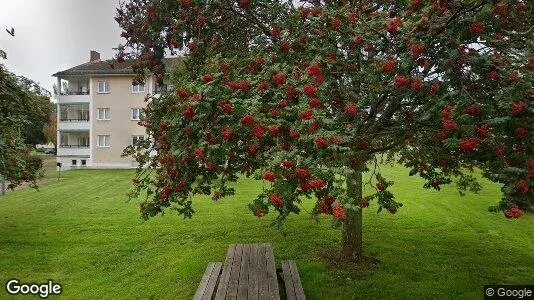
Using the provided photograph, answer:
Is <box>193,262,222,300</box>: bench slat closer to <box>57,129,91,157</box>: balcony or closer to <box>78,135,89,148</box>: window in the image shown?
<box>57,129,91,157</box>: balcony

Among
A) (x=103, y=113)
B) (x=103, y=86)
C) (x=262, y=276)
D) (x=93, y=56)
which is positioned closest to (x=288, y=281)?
(x=262, y=276)

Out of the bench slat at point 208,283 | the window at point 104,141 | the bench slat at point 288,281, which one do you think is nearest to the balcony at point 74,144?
the window at point 104,141

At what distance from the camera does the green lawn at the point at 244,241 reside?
911cm

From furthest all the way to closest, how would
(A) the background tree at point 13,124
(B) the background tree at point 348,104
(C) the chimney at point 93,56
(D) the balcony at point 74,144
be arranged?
(C) the chimney at point 93,56 < (D) the balcony at point 74,144 < (A) the background tree at point 13,124 < (B) the background tree at point 348,104

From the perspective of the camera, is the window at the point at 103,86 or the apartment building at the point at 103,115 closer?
the apartment building at the point at 103,115

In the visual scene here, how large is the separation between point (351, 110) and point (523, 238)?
1010 cm

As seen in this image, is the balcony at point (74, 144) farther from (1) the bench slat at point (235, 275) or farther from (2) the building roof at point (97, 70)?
(1) the bench slat at point (235, 275)

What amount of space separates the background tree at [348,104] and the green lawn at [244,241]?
2.77 metres

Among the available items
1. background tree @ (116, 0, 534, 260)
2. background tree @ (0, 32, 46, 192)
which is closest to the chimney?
background tree @ (0, 32, 46, 192)

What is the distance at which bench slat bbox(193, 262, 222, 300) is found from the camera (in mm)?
7034

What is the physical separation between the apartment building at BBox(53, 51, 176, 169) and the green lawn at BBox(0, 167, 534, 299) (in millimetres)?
20415

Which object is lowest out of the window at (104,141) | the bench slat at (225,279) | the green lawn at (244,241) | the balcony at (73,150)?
the green lawn at (244,241)

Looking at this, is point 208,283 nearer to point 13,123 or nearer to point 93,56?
point 13,123

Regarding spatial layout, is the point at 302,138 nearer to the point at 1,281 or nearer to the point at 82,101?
the point at 1,281
